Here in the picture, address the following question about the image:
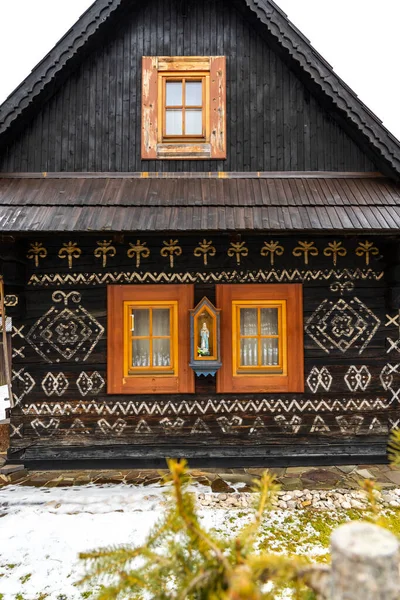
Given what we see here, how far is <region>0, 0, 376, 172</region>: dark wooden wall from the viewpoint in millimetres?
5543

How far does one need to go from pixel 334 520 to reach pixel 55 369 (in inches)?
162

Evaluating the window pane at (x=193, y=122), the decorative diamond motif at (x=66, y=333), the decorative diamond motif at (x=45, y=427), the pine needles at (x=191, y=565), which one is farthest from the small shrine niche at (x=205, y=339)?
the pine needles at (x=191, y=565)

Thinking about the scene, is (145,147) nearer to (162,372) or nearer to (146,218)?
(146,218)

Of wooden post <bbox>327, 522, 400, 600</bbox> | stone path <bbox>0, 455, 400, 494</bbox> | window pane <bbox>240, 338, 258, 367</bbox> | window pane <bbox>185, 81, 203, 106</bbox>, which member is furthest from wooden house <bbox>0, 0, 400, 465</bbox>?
wooden post <bbox>327, 522, 400, 600</bbox>

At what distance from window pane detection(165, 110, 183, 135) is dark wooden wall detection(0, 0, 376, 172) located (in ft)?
1.57

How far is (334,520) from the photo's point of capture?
A: 12.7ft

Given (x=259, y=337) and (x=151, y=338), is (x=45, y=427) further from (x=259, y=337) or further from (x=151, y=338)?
(x=259, y=337)

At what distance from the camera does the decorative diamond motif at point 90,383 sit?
207 inches

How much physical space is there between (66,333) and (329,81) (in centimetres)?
536

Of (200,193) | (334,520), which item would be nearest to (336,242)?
(200,193)

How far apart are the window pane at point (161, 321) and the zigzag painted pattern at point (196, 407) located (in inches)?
41.7

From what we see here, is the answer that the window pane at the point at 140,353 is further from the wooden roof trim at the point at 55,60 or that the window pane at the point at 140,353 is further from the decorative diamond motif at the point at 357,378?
the wooden roof trim at the point at 55,60

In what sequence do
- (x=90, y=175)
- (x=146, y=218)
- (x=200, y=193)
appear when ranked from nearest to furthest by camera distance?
(x=146, y=218)
(x=200, y=193)
(x=90, y=175)

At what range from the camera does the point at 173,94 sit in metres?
5.69
